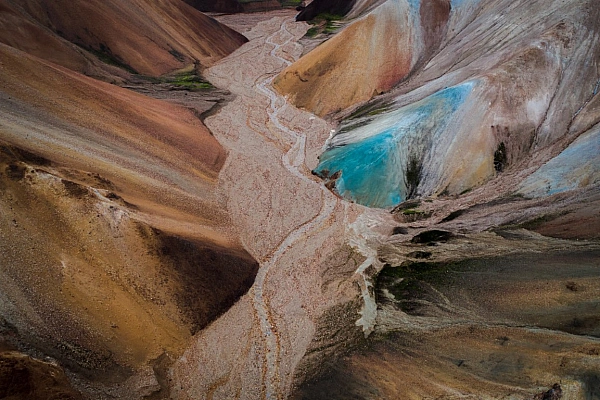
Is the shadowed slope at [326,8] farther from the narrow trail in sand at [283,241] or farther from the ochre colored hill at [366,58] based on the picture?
the narrow trail in sand at [283,241]

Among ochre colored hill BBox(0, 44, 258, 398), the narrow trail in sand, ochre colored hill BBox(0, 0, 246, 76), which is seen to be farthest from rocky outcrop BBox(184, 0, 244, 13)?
ochre colored hill BBox(0, 44, 258, 398)

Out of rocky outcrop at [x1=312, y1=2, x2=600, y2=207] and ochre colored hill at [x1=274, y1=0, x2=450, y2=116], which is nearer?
rocky outcrop at [x1=312, y1=2, x2=600, y2=207]

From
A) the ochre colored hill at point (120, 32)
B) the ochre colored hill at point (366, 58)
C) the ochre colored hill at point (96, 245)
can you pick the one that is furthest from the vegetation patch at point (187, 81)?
the ochre colored hill at point (96, 245)

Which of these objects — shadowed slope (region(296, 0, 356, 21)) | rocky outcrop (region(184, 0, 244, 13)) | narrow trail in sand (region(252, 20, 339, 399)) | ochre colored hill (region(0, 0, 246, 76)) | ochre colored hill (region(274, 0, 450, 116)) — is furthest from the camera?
rocky outcrop (region(184, 0, 244, 13))

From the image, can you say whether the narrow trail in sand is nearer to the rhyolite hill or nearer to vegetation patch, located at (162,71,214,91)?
the rhyolite hill

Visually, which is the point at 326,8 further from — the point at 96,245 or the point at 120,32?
the point at 96,245

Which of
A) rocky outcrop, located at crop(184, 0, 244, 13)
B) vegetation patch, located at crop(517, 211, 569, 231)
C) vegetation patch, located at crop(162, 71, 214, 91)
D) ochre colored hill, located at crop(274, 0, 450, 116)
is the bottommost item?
vegetation patch, located at crop(517, 211, 569, 231)
